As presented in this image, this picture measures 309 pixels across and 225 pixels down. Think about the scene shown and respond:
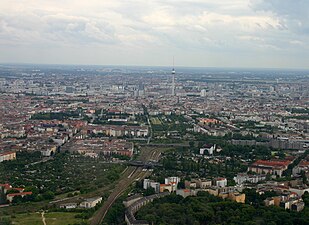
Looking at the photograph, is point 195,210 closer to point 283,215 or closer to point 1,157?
A: point 283,215

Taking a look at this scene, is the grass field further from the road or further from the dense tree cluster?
the dense tree cluster

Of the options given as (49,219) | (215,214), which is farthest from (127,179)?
(215,214)

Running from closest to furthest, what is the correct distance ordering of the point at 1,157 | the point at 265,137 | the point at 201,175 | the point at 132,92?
the point at 201,175 < the point at 1,157 < the point at 265,137 < the point at 132,92

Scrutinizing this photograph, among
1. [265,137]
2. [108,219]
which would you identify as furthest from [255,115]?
[108,219]

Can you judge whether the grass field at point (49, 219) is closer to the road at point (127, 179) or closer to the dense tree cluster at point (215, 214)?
the road at point (127, 179)

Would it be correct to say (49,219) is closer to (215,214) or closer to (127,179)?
(215,214)

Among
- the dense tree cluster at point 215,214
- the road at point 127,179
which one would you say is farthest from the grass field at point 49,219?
the dense tree cluster at point 215,214
